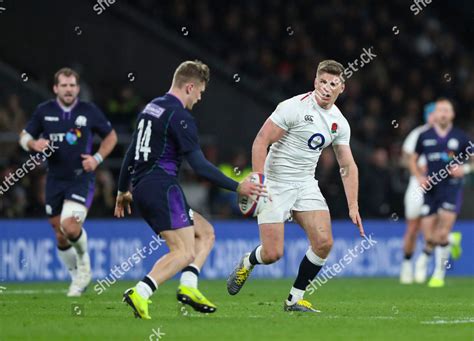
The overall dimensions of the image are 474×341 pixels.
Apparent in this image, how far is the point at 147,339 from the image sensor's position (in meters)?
8.70

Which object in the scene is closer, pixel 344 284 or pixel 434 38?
pixel 344 284

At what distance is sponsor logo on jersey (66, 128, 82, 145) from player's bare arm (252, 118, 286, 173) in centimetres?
375

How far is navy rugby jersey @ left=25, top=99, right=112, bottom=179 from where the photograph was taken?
47.2 feet

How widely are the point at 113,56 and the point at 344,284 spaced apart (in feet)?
28.9

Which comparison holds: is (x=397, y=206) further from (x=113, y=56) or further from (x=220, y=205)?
(x=113, y=56)

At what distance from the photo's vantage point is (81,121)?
570 inches

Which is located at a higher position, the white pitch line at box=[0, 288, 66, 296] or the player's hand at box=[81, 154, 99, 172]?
the player's hand at box=[81, 154, 99, 172]

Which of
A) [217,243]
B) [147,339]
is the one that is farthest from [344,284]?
[147,339]

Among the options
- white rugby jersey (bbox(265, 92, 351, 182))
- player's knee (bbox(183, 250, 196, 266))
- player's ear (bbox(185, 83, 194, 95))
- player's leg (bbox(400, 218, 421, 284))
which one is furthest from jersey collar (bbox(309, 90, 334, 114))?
player's leg (bbox(400, 218, 421, 284))

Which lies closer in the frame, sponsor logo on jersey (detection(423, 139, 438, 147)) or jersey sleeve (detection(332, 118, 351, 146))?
jersey sleeve (detection(332, 118, 351, 146))

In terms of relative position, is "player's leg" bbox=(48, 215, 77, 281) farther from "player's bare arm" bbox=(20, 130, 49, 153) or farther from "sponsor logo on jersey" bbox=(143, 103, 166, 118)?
"sponsor logo on jersey" bbox=(143, 103, 166, 118)

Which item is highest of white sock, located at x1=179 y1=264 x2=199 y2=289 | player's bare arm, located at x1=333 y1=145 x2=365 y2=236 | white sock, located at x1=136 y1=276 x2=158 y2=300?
player's bare arm, located at x1=333 y1=145 x2=365 y2=236

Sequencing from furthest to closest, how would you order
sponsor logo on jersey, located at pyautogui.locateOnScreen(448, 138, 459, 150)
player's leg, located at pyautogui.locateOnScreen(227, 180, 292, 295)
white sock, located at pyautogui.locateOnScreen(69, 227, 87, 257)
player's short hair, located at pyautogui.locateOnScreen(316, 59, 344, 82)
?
sponsor logo on jersey, located at pyautogui.locateOnScreen(448, 138, 459, 150) → white sock, located at pyautogui.locateOnScreen(69, 227, 87, 257) → player's leg, located at pyautogui.locateOnScreen(227, 180, 292, 295) → player's short hair, located at pyautogui.locateOnScreen(316, 59, 344, 82)

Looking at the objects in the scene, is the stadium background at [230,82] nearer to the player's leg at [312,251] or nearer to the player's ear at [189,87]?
the player's leg at [312,251]
